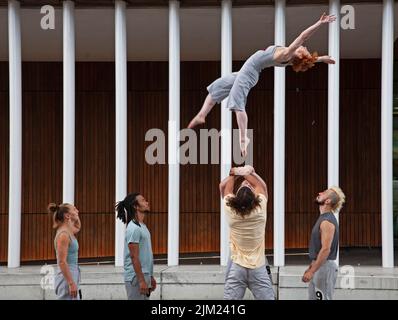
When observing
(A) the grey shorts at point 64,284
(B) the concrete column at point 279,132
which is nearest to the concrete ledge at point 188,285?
(B) the concrete column at point 279,132

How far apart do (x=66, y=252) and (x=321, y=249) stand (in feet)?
9.60

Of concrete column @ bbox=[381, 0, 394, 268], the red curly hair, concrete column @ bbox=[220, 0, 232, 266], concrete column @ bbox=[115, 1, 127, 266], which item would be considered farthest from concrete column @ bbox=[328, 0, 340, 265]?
the red curly hair

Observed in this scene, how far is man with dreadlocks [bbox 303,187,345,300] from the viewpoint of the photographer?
864 centimetres

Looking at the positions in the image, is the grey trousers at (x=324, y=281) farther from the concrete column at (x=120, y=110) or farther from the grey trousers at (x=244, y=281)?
the concrete column at (x=120, y=110)

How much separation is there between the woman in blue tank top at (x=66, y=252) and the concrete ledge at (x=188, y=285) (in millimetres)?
4421

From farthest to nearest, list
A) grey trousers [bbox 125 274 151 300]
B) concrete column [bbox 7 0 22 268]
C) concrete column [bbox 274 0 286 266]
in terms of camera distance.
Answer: concrete column [bbox 7 0 22 268] < concrete column [bbox 274 0 286 266] < grey trousers [bbox 125 274 151 300]

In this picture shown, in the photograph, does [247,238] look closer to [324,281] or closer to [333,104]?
[324,281]

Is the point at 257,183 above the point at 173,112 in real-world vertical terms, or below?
below

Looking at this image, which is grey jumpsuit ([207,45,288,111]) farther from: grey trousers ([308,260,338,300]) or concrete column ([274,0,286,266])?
concrete column ([274,0,286,266])

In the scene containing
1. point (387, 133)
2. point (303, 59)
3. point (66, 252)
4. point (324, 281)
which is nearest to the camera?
point (303, 59)

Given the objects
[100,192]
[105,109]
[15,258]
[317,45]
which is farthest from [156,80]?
[15,258]

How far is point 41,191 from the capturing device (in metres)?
17.5

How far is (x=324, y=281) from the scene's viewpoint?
8758 mm

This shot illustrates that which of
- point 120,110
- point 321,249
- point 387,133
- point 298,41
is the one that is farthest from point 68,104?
point 298,41
